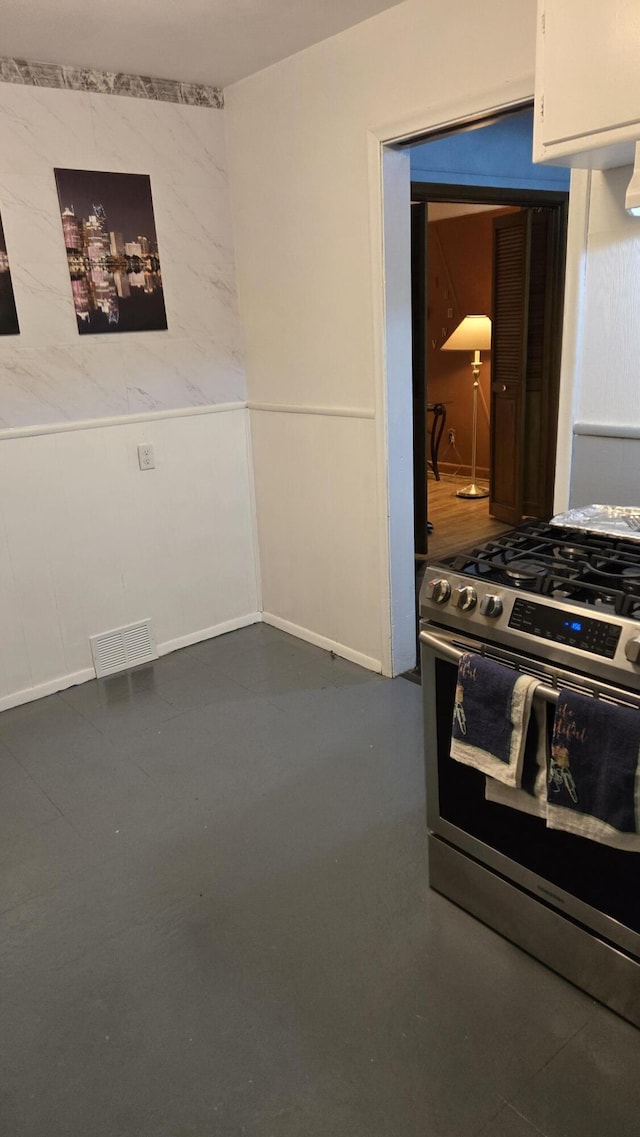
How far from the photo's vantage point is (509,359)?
527 centimetres

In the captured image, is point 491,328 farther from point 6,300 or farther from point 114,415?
point 6,300

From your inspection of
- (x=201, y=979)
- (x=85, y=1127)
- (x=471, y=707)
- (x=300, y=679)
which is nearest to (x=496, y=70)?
(x=471, y=707)

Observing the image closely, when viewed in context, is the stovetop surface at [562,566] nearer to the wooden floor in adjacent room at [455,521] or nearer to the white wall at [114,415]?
the white wall at [114,415]

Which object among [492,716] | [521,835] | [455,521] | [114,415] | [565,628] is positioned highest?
[114,415]

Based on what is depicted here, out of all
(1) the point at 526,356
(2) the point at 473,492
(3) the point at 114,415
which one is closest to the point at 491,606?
(3) the point at 114,415

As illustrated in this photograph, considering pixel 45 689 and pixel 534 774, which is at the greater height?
→ pixel 534 774

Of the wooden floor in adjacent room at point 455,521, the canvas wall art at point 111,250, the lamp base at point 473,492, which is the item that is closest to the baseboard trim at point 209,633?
the wooden floor in adjacent room at point 455,521

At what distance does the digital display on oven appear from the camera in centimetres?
148

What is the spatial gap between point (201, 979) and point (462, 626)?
108 centimetres

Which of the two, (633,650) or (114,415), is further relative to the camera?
(114,415)

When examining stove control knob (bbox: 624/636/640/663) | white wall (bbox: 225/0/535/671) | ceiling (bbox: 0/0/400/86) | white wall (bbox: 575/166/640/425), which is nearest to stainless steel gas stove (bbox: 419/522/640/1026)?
stove control knob (bbox: 624/636/640/663)

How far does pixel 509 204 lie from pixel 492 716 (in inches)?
142

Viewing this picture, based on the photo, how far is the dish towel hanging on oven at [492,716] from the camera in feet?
5.23

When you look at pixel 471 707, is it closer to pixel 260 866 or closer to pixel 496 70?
pixel 260 866
